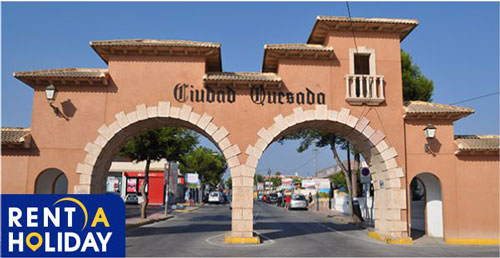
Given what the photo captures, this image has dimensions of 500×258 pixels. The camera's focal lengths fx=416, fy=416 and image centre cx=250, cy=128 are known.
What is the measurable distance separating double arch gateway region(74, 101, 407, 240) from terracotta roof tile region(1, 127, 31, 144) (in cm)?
204

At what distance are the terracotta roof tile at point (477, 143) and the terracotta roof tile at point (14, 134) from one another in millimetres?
14483

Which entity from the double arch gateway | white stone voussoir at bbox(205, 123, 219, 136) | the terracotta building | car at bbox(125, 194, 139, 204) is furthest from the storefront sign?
car at bbox(125, 194, 139, 204)

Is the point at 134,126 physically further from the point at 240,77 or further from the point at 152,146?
the point at 152,146

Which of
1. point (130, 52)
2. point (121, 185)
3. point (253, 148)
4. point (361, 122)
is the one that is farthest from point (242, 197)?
point (121, 185)

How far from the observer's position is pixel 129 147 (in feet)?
75.9

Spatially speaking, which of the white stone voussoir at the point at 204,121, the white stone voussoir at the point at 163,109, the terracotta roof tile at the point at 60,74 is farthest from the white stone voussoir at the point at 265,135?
the terracotta roof tile at the point at 60,74

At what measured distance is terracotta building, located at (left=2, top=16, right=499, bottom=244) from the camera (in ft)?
44.7

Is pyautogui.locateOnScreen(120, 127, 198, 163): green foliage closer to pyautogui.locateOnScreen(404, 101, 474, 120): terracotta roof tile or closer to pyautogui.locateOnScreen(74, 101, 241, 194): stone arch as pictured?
pyautogui.locateOnScreen(74, 101, 241, 194): stone arch

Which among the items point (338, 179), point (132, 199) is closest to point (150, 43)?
point (132, 199)

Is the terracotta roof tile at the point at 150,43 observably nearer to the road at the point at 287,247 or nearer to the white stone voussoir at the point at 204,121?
the white stone voussoir at the point at 204,121

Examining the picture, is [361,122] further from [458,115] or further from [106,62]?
[106,62]

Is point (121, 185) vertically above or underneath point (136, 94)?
underneath

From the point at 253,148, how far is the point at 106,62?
6201mm

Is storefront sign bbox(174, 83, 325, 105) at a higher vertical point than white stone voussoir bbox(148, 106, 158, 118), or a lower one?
higher
